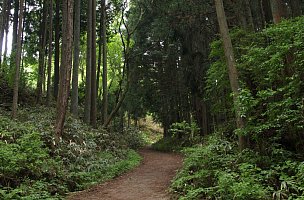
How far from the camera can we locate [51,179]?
8125mm

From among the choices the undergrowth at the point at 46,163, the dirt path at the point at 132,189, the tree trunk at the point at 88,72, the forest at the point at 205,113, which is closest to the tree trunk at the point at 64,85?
the forest at the point at 205,113

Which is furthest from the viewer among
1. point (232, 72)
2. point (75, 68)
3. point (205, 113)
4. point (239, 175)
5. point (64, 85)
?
point (205, 113)

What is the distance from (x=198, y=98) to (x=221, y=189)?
13379mm

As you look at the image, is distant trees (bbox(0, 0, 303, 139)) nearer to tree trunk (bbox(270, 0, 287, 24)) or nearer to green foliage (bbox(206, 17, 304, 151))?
tree trunk (bbox(270, 0, 287, 24))

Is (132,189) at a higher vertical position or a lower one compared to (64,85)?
lower

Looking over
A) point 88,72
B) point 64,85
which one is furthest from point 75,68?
point 64,85

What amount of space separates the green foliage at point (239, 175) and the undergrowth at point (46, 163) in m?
3.31

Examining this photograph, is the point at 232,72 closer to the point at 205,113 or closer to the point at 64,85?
the point at 64,85

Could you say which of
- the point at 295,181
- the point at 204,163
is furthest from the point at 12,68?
the point at 295,181

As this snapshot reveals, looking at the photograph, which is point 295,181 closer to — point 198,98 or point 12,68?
point 198,98

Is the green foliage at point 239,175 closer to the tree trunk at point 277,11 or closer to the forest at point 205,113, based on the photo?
the forest at point 205,113

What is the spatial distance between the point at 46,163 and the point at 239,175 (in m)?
5.71

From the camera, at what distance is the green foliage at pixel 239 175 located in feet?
16.9

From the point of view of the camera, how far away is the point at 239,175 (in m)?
6.21
